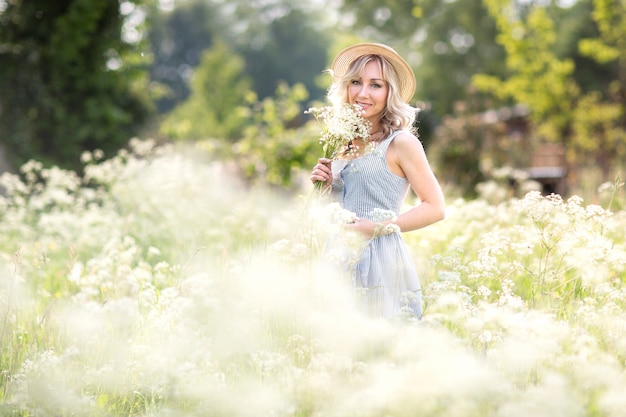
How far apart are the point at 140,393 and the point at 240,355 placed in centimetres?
47

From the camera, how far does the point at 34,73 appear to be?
13688 millimetres

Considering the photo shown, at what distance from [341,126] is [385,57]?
2.07 feet

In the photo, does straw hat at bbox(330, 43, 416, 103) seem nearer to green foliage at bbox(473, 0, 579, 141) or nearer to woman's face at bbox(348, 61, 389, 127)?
woman's face at bbox(348, 61, 389, 127)

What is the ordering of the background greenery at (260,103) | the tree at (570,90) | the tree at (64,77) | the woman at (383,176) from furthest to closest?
the tree at (570,90) → the tree at (64,77) → the background greenery at (260,103) → the woman at (383,176)

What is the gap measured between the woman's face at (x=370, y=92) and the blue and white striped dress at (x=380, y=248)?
0.20 m

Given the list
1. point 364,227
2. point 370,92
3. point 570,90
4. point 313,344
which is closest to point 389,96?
point 370,92

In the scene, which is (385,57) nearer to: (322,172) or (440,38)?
(322,172)

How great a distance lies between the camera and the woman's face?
12.4ft

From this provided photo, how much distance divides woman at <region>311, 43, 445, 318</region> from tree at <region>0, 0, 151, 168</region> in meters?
10.8

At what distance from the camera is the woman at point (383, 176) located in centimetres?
355

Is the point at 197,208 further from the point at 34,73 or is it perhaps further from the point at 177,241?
the point at 34,73

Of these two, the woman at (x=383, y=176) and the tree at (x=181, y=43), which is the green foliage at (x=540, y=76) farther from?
the tree at (x=181, y=43)

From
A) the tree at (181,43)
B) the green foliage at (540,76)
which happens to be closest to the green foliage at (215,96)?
the green foliage at (540,76)

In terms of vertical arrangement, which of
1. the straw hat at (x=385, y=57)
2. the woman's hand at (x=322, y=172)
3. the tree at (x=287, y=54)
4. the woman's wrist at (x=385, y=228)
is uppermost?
the tree at (x=287, y=54)
